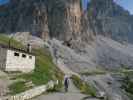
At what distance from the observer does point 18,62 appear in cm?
4366

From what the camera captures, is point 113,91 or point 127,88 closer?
point 113,91

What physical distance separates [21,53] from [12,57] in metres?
3.59

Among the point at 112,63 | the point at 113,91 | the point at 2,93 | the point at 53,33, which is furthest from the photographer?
the point at 53,33

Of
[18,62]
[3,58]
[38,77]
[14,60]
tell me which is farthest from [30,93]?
[18,62]

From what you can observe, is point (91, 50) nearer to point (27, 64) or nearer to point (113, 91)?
point (113, 91)

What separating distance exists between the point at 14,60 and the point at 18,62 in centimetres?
160

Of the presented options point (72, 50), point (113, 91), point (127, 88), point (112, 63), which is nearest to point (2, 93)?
point (113, 91)

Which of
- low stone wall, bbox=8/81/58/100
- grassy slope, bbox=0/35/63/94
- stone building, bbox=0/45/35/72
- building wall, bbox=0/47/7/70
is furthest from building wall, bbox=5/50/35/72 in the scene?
low stone wall, bbox=8/81/58/100

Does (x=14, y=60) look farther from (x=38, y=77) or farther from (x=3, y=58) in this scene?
(x=38, y=77)

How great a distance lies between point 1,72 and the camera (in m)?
38.4

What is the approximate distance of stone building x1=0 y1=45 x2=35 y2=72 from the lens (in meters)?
40.1

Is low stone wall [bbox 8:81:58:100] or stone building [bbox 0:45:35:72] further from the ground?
stone building [bbox 0:45:35:72]

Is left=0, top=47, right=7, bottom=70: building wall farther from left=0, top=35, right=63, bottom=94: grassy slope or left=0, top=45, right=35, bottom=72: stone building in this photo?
left=0, top=35, right=63, bottom=94: grassy slope

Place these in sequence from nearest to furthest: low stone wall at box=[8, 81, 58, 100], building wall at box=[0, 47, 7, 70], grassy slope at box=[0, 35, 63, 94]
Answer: low stone wall at box=[8, 81, 58, 100]
grassy slope at box=[0, 35, 63, 94]
building wall at box=[0, 47, 7, 70]
